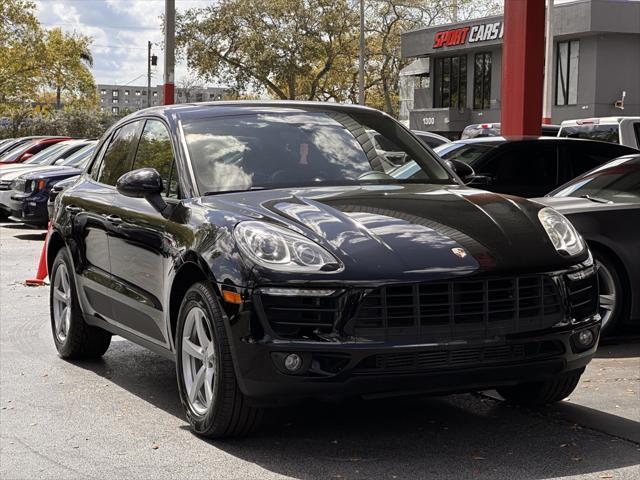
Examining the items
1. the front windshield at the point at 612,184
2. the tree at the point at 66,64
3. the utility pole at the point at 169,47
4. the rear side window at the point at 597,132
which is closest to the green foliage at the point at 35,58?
the tree at the point at 66,64

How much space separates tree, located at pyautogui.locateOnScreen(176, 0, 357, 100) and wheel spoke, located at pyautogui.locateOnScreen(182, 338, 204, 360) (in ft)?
161

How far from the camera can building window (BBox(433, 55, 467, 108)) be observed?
56.8m

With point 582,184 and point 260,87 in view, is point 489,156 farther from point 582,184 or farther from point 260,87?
point 260,87

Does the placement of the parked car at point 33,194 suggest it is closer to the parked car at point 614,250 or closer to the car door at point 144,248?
the car door at point 144,248

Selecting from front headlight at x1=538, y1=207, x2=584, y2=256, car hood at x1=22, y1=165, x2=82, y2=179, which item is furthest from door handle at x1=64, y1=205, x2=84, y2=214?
car hood at x1=22, y1=165, x2=82, y2=179

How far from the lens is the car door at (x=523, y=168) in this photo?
38.5 ft

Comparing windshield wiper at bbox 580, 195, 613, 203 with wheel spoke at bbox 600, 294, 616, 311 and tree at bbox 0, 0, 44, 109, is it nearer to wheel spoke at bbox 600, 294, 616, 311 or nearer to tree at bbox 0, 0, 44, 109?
wheel spoke at bbox 600, 294, 616, 311

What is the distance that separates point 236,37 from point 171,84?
3253 cm

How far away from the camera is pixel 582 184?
8922 millimetres

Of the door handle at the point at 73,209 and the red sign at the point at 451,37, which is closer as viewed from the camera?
the door handle at the point at 73,209

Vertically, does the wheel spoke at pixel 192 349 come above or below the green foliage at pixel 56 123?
below

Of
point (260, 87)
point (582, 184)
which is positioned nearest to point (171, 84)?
point (582, 184)

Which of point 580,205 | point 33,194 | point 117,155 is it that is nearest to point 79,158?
point 33,194

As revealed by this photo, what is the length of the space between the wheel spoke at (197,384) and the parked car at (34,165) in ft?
47.0
